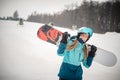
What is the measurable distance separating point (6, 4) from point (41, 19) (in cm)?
46

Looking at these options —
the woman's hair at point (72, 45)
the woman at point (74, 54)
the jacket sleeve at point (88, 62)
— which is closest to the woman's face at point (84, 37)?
the woman at point (74, 54)

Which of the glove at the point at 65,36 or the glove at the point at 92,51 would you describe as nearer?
the glove at the point at 65,36

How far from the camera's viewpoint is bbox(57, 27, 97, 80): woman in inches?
101

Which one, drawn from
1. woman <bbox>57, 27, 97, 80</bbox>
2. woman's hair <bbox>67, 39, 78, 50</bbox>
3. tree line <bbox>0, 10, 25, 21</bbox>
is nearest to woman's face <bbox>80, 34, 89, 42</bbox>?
woman <bbox>57, 27, 97, 80</bbox>

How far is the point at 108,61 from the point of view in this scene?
280 centimetres

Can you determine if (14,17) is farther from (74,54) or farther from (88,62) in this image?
(88,62)

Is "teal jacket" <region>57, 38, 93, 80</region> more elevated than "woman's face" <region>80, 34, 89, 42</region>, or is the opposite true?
"woman's face" <region>80, 34, 89, 42</region>

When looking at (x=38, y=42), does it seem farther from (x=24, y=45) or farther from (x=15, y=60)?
(x=15, y=60)

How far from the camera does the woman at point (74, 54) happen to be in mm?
2568

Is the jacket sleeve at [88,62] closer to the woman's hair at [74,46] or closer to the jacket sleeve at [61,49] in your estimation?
the woman's hair at [74,46]

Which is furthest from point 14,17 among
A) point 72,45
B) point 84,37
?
Answer: point 84,37

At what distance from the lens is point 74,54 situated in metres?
2.59

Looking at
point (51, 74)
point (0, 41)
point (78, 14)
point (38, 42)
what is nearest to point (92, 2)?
point (78, 14)

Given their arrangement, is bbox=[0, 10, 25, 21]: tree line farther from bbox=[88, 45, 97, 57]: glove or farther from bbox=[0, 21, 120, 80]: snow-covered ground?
bbox=[88, 45, 97, 57]: glove
